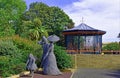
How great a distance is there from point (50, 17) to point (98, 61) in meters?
25.3

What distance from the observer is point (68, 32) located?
138 ft

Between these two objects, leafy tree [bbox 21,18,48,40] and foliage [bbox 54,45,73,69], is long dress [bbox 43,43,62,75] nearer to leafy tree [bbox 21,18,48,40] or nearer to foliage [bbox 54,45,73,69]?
foliage [bbox 54,45,73,69]

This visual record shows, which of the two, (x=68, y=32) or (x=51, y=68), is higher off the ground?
(x=68, y=32)

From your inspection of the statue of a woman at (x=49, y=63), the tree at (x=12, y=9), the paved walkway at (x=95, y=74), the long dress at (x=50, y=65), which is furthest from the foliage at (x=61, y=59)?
the tree at (x=12, y=9)

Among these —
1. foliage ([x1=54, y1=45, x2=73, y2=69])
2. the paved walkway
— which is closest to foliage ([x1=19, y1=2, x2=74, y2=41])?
foliage ([x1=54, y1=45, x2=73, y2=69])

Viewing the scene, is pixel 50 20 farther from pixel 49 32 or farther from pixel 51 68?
pixel 51 68

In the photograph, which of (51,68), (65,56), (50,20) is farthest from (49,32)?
(51,68)

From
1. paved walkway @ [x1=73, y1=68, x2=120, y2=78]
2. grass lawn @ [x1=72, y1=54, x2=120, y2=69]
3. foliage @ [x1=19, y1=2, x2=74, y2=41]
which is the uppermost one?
foliage @ [x1=19, y1=2, x2=74, y2=41]

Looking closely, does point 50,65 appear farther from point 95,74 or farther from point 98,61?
point 98,61

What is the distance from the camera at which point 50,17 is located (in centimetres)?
5769

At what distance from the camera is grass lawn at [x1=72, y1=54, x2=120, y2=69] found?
33.1 meters

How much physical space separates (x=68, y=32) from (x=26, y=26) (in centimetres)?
1362

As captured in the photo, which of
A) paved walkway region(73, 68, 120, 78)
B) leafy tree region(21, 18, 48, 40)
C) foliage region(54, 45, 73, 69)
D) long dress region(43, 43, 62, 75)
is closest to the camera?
paved walkway region(73, 68, 120, 78)

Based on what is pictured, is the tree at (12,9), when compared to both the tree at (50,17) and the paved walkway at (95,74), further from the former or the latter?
the paved walkway at (95,74)
